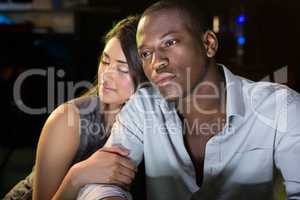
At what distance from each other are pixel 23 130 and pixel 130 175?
1448mm

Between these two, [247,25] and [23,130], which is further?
[23,130]

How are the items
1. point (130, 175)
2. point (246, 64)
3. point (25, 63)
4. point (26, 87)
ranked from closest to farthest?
point (130, 175) < point (246, 64) < point (25, 63) < point (26, 87)

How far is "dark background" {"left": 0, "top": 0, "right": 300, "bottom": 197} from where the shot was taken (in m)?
1.52

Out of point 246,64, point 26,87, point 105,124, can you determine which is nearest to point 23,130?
point 26,87

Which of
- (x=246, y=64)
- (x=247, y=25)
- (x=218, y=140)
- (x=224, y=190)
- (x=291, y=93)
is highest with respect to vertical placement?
(x=247, y=25)

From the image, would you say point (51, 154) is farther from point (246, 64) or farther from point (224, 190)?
point (246, 64)

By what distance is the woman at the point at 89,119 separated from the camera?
1209mm

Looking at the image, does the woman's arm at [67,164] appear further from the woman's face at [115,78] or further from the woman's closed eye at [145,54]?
the woman's closed eye at [145,54]

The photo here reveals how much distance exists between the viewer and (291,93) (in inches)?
43.6

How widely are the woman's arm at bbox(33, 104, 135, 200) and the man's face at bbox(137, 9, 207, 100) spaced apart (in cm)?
23

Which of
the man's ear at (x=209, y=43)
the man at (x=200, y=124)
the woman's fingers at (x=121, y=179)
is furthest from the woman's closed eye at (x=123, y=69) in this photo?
the woman's fingers at (x=121, y=179)

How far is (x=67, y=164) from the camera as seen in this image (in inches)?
48.3

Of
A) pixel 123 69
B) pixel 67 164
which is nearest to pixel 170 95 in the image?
pixel 123 69

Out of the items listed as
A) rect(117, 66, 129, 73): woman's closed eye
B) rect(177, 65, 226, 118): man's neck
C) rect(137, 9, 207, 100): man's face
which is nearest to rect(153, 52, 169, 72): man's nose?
rect(137, 9, 207, 100): man's face
